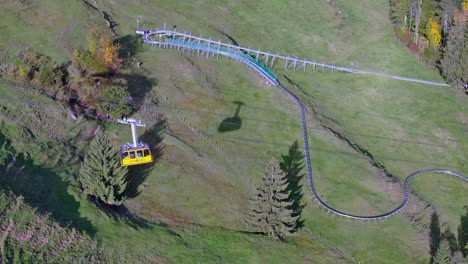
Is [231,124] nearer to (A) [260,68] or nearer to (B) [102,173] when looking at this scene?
(A) [260,68]

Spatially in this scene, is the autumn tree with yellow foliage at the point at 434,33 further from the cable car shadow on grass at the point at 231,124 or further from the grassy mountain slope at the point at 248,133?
the cable car shadow on grass at the point at 231,124

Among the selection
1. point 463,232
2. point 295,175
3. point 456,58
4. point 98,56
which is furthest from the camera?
point 456,58

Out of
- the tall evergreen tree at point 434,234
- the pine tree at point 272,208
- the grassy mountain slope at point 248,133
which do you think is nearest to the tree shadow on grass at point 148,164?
the grassy mountain slope at point 248,133

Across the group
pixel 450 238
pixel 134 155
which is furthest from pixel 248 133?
pixel 450 238

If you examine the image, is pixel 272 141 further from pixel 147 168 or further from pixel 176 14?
pixel 176 14

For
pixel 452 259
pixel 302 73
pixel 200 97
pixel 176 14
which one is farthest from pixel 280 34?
pixel 452 259
